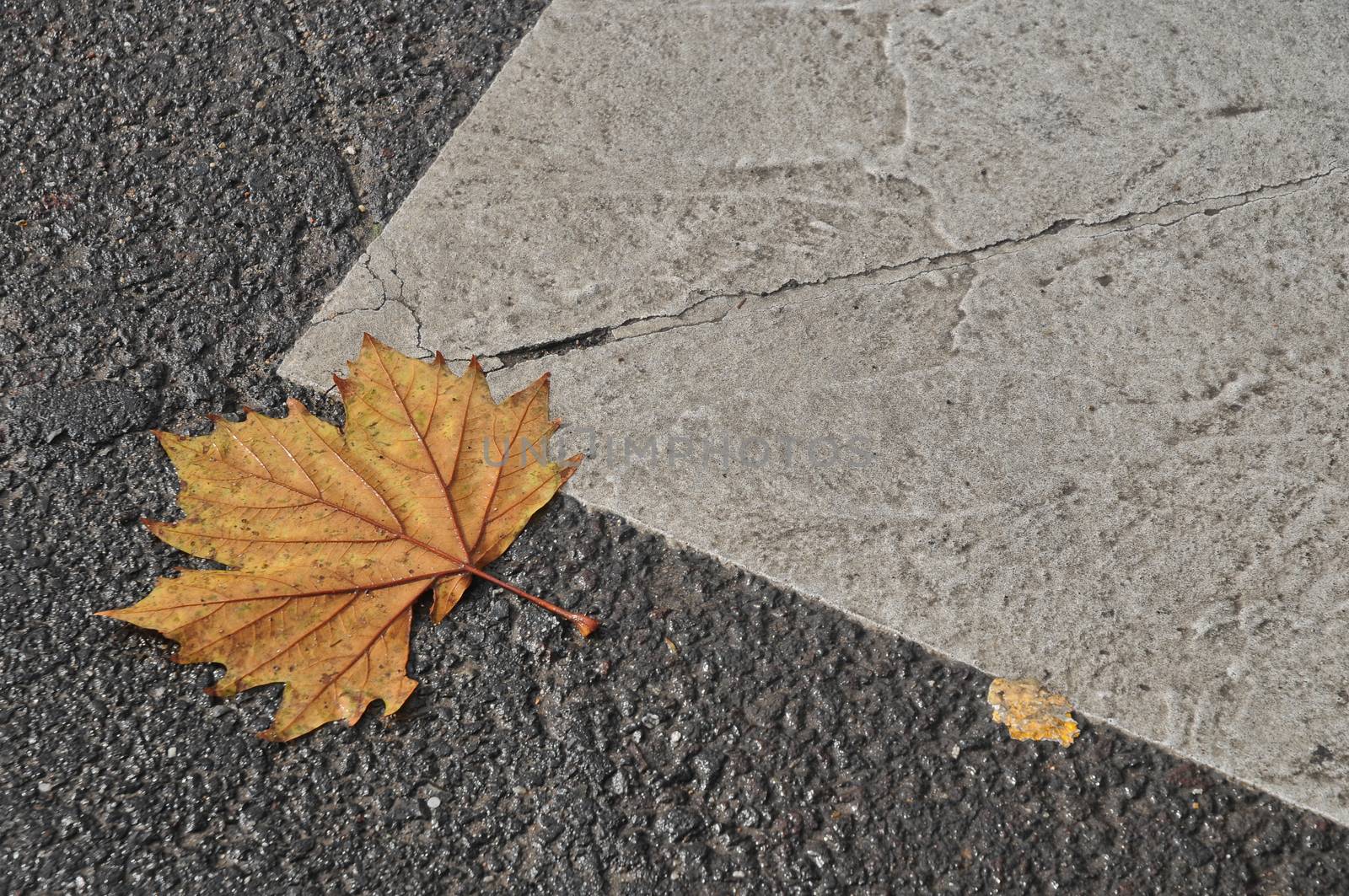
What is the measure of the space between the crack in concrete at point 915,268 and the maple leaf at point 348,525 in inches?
5.0

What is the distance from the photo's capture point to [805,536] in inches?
73.8

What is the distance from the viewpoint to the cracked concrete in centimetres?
179

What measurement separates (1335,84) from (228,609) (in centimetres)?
261

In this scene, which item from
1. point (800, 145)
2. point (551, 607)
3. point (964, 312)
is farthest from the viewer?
point (800, 145)

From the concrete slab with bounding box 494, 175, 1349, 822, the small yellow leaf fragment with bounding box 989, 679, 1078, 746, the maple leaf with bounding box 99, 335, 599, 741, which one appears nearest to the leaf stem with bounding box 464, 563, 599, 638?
the maple leaf with bounding box 99, 335, 599, 741

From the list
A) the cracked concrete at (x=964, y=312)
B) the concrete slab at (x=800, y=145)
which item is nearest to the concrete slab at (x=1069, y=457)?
the cracked concrete at (x=964, y=312)

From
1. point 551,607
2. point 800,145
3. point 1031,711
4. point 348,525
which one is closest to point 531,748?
point 551,607

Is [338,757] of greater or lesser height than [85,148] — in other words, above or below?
below

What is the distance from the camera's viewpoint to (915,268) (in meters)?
2.22

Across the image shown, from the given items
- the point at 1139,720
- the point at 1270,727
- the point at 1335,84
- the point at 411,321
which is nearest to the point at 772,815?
the point at 1139,720

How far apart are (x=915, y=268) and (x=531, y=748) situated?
1.23m

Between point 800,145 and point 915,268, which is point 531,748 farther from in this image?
point 800,145

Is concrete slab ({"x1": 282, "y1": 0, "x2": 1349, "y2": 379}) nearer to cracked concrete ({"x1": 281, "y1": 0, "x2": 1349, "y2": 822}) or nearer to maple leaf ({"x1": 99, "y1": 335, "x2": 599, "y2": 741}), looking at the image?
cracked concrete ({"x1": 281, "y1": 0, "x2": 1349, "y2": 822})

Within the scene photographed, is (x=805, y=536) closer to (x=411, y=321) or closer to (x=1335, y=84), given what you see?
(x=411, y=321)
